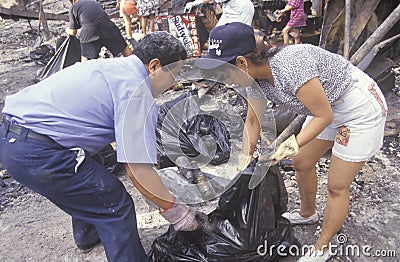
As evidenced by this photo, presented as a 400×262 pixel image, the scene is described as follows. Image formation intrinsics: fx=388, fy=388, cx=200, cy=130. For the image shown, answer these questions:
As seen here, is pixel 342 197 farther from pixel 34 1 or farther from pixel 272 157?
pixel 34 1

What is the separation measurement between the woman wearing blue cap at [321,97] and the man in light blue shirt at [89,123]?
0.97 feet

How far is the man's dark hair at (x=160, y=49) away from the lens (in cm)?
171

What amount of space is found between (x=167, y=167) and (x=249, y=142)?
1.05m

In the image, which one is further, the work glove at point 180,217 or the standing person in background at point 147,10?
the standing person in background at point 147,10

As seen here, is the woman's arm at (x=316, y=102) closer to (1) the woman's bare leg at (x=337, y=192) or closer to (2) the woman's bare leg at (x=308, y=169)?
(1) the woman's bare leg at (x=337, y=192)

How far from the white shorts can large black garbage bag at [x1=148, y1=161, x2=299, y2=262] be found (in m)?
0.44

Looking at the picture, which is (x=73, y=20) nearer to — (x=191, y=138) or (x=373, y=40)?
(x=191, y=138)

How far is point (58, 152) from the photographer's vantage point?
1770 mm

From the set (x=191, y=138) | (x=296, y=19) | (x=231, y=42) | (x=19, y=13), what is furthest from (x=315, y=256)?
(x=19, y=13)

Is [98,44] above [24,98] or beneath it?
beneath

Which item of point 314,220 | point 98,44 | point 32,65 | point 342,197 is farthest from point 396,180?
point 32,65

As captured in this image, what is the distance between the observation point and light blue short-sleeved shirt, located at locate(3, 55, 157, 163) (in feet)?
5.46

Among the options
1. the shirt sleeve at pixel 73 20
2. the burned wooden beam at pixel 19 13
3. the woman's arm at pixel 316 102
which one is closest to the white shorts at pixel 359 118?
the woman's arm at pixel 316 102

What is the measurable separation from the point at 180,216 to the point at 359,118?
1008mm
